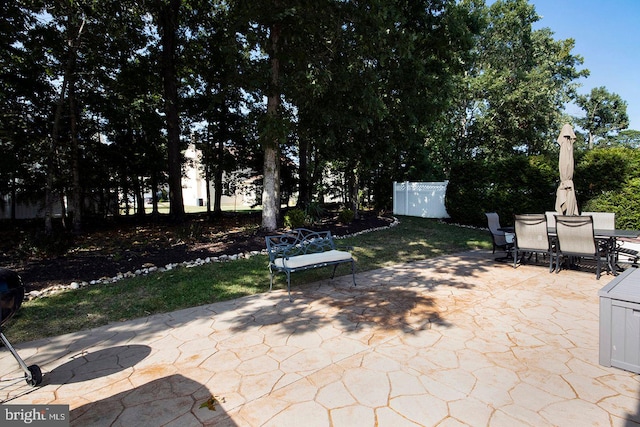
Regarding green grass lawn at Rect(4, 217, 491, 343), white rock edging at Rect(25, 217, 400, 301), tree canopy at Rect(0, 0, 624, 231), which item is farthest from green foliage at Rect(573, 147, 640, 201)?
white rock edging at Rect(25, 217, 400, 301)

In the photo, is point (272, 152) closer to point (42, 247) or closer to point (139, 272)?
point (139, 272)

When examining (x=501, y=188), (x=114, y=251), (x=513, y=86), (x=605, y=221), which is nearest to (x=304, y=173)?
(x=501, y=188)

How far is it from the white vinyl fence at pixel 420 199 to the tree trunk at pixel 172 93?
397 inches

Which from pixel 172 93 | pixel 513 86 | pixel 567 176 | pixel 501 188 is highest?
pixel 513 86

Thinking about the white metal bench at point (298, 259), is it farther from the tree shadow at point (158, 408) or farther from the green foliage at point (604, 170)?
the green foliage at point (604, 170)

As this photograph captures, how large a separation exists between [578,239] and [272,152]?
7061 mm

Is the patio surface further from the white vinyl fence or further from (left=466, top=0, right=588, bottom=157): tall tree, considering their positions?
(left=466, top=0, right=588, bottom=157): tall tree

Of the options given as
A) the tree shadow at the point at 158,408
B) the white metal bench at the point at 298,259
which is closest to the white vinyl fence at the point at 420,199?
the white metal bench at the point at 298,259

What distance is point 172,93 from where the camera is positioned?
12.1m

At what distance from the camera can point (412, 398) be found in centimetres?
227

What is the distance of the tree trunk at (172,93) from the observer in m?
11.7

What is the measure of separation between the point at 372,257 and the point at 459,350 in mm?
4110

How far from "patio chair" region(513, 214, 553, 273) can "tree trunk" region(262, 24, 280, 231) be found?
5.89 meters

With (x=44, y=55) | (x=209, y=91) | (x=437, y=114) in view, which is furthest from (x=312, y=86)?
(x=209, y=91)
